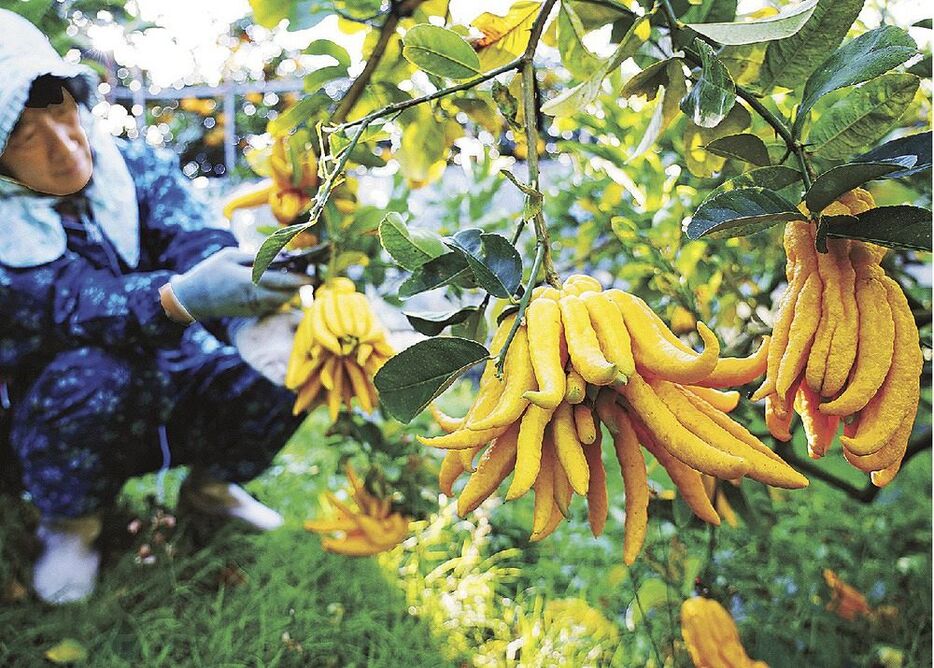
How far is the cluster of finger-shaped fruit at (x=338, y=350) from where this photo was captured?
0.88m

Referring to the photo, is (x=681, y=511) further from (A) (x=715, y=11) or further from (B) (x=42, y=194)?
(B) (x=42, y=194)

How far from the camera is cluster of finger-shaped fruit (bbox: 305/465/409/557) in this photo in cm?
127

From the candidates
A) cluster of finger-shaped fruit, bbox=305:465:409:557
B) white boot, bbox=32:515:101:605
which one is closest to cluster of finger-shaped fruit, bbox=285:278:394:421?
cluster of finger-shaped fruit, bbox=305:465:409:557

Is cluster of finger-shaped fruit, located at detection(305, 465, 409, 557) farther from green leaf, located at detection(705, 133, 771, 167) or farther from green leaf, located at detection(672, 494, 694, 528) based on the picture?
green leaf, located at detection(705, 133, 771, 167)

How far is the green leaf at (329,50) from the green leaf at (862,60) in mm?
493

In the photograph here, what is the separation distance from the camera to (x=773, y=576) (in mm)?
1397

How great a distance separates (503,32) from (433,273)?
10.6 inches

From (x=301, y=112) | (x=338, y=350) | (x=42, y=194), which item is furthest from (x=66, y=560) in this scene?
(x=301, y=112)

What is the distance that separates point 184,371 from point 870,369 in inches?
49.6

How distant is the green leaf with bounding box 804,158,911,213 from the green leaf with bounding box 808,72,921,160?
74 mm

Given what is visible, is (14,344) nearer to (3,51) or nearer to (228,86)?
(3,51)

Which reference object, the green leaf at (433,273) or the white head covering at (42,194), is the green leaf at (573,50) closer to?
the green leaf at (433,273)

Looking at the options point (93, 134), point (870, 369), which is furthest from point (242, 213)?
point (870, 369)

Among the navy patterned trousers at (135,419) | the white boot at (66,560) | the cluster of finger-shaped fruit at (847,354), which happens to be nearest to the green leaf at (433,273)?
the cluster of finger-shaped fruit at (847,354)
